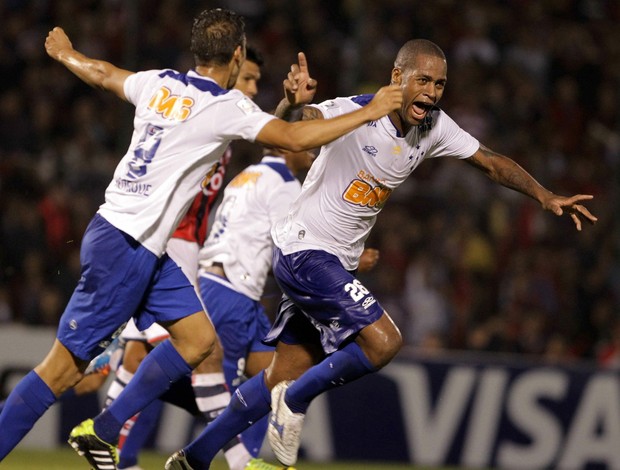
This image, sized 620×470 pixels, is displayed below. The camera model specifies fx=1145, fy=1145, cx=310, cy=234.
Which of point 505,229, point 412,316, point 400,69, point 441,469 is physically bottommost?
point 441,469

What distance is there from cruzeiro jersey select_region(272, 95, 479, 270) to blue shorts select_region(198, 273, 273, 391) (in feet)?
4.07

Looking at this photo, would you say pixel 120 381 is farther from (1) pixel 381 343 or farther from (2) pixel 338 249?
(1) pixel 381 343

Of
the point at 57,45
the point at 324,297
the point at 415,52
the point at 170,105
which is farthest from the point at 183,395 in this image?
the point at 415,52

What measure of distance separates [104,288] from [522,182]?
2.48 metres

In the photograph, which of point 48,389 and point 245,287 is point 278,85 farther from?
point 48,389

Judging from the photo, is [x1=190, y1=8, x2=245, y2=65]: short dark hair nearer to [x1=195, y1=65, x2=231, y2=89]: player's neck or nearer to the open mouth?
[x1=195, y1=65, x2=231, y2=89]: player's neck

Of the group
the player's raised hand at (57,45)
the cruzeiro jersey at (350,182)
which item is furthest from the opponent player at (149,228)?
the cruzeiro jersey at (350,182)

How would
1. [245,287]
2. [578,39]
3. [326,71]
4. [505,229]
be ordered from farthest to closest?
[578,39] < [326,71] < [505,229] < [245,287]

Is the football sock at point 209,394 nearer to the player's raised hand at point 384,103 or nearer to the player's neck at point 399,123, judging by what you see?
the player's neck at point 399,123

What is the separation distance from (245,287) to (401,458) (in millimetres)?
3619

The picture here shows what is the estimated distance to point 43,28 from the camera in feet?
42.5

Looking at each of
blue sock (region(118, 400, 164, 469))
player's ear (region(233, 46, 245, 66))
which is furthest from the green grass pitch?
player's ear (region(233, 46, 245, 66))

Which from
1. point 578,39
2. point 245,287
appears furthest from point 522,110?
point 245,287

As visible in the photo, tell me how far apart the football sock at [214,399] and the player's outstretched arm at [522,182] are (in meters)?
2.21
